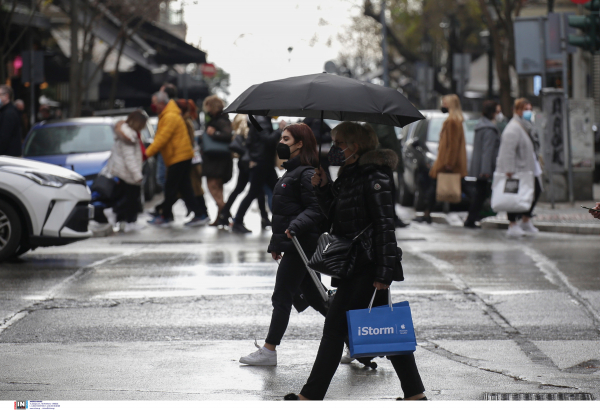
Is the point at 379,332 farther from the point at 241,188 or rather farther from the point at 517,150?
the point at 241,188

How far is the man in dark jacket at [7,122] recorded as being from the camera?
14.0 meters

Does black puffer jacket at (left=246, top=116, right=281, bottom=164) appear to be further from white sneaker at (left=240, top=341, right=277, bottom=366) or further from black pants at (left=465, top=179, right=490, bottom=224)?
white sneaker at (left=240, top=341, right=277, bottom=366)

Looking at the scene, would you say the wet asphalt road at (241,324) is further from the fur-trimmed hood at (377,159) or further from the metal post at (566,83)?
the metal post at (566,83)

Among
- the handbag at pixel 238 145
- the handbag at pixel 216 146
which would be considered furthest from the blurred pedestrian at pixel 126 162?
the handbag at pixel 238 145

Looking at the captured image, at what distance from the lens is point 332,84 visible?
5773 millimetres

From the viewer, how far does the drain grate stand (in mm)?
5391

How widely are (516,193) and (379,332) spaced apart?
895 centimetres

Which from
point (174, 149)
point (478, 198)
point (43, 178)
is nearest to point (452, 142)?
point (478, 198)

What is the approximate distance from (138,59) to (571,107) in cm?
2374

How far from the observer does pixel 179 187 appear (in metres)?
15.3

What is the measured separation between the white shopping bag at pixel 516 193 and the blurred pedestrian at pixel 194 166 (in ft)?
15.1
